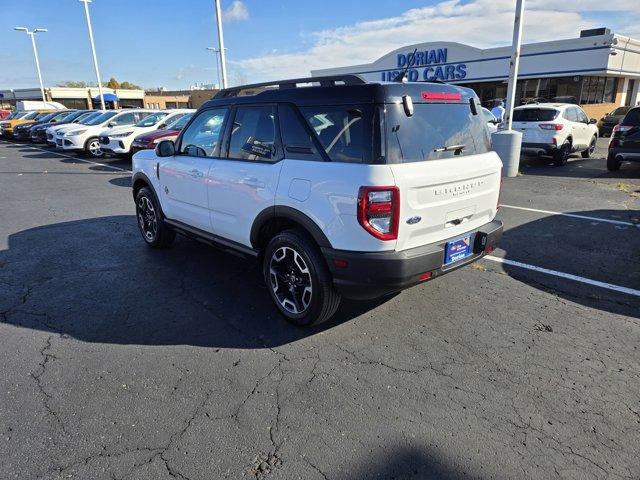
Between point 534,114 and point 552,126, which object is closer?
point 552,126

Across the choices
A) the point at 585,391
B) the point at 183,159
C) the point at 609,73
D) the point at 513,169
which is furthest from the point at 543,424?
the point at 609,73

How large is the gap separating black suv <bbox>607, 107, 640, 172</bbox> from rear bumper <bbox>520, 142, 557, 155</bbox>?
1.58 metres

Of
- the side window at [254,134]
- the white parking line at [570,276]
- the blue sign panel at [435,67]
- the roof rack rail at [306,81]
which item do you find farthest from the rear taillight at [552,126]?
the blue sign panel at [435,67]

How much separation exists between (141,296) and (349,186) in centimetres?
257

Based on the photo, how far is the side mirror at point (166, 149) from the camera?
198 inches

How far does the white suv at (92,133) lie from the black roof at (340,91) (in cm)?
1394

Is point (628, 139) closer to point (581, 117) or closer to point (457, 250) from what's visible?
point (581, 117)

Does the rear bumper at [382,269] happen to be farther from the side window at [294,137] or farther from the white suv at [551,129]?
the white suv at [551,129]

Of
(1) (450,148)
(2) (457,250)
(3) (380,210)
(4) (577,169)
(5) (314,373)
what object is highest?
(1) (450,148)

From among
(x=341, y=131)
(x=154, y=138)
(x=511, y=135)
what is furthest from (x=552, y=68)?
(x=341, y=131)

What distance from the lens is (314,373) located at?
3.11m

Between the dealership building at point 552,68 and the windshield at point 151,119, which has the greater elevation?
the dealership building at point 552,68

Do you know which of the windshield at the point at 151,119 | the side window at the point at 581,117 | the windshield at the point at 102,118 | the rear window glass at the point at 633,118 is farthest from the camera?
the windshield at the point at 102,118

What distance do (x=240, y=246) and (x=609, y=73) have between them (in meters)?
29.7
